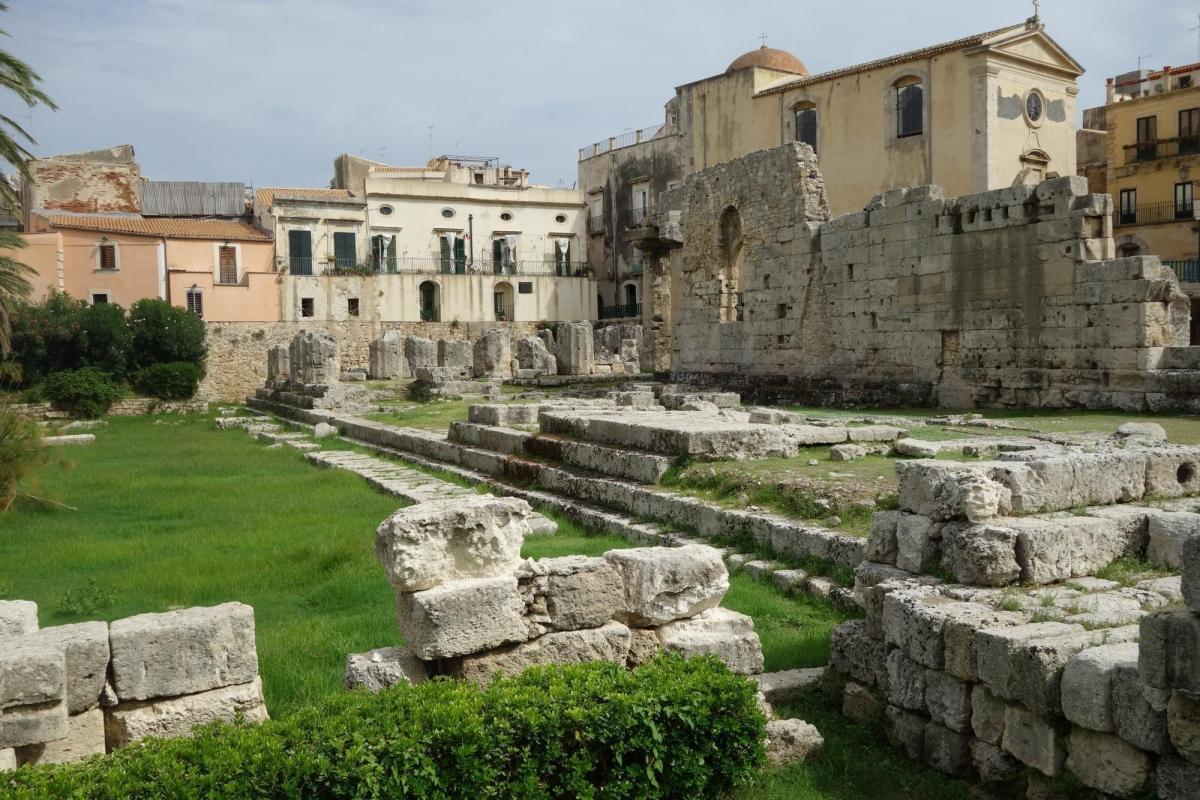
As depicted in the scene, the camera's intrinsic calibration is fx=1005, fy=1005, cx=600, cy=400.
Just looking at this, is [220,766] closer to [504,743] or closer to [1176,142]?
[504,743]

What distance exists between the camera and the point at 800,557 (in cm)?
788

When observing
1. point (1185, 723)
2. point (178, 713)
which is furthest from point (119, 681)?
point (1185, 723)

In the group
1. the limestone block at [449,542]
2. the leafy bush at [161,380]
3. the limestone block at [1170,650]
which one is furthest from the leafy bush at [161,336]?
A: the limestone block at [1170,650]

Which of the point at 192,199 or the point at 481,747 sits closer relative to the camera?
the point at 481,747

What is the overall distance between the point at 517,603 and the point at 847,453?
6216 mm

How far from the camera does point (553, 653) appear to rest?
513 cm

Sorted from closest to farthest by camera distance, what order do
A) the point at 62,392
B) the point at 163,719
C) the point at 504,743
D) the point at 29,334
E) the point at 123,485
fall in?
the point at 504,743 < the point at 163,719 < the point at 123,485 < the point at 62,392 < the point at 29,334

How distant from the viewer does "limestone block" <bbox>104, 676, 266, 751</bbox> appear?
14.4 ft

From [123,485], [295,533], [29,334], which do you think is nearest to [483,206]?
[29,334]

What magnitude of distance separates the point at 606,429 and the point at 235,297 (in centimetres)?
3669

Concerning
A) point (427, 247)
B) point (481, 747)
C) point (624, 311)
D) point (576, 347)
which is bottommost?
point (481, 747)

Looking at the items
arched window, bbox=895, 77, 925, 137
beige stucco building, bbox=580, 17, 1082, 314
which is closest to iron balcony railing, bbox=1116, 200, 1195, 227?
beige stucco building, bbox=580, 17, 1082, 314

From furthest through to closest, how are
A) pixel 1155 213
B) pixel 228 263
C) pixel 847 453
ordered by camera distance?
1. pixel 228 263
2. pixel 1155 213
3. pixel 847 453

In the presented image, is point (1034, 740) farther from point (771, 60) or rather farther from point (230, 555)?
point (771, 60)
